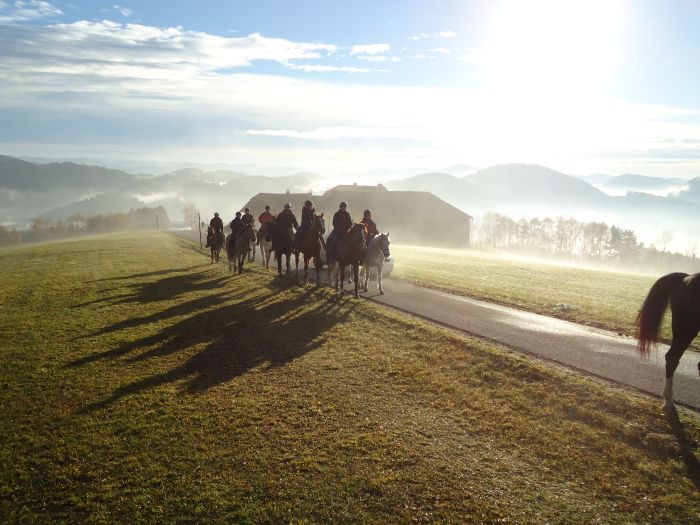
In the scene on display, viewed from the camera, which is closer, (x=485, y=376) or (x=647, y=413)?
(x=647, y=413)

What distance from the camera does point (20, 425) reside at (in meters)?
7.34

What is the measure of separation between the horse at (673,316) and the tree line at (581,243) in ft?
336

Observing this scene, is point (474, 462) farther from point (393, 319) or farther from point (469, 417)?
point (393, 319)

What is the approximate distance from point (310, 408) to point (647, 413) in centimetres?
602

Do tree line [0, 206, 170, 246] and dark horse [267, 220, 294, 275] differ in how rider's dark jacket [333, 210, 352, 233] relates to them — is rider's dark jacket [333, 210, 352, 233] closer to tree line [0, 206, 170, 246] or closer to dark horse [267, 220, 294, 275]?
dark horse [267, 220, 294, 275]

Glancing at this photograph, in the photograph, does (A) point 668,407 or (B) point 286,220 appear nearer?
(A) point 668,407

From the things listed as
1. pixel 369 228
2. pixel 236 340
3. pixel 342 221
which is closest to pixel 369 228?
pixel 369 228

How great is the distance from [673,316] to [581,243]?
150m

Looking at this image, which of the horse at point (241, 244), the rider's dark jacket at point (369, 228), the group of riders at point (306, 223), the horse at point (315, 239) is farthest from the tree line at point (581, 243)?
the horse at point (315, 239)

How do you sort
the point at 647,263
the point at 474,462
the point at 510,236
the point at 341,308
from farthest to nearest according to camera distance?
the point at 510,236
the point at 647,263
the point at 341,308
the point at 474,462

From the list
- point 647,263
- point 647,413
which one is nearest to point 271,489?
point 647,413

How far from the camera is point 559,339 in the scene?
1250 cm

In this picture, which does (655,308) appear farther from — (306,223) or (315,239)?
(306,223)

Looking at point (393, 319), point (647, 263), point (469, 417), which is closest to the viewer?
point (469, 417)
